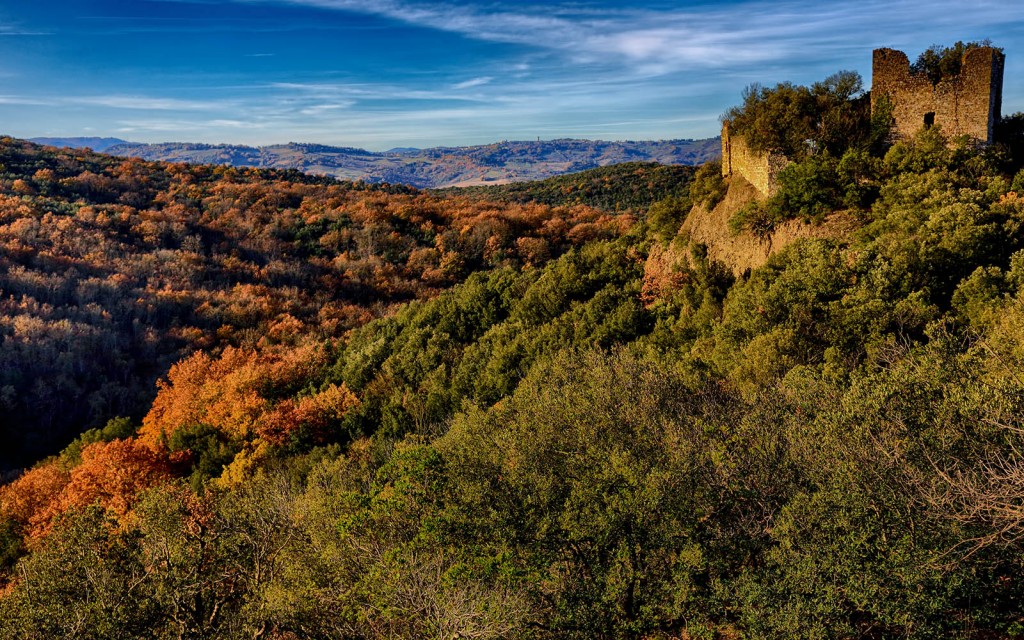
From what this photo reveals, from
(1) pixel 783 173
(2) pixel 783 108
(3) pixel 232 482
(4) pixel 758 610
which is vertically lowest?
(3) pixel 232 482

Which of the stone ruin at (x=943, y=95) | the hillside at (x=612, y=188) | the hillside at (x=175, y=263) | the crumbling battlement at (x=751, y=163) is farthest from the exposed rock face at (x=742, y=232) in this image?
the hillside at (x=612, y=188)

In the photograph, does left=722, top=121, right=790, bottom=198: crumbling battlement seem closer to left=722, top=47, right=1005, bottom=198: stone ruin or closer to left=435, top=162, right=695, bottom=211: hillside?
left=722, top=47, right=1005, bottom=198: stone ruin

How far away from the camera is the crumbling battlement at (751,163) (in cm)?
2242

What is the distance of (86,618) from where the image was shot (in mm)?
9398

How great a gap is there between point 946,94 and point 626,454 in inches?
702

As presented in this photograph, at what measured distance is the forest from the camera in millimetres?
9703

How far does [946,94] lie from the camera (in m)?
20.1

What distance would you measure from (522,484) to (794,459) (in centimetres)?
548

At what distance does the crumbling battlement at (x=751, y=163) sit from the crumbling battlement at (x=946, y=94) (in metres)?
3.87

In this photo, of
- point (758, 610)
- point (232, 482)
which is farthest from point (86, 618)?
point (232, 482)

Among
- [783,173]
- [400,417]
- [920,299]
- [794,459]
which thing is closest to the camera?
[794,459]

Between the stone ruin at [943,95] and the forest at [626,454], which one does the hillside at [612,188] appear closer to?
the forest at [626,454]

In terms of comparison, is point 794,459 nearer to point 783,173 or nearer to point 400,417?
point 783,173

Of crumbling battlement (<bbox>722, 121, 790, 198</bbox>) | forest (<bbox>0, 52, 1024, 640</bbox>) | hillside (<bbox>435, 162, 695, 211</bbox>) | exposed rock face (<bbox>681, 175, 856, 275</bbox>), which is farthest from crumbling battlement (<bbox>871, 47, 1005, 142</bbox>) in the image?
hillside (<bbox>435, 162, 695, 211</bbox>)
